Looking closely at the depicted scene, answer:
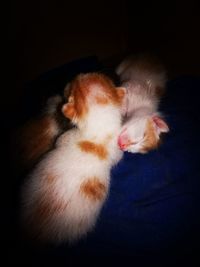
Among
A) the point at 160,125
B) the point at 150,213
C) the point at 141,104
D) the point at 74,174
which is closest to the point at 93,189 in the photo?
the point at 74,174

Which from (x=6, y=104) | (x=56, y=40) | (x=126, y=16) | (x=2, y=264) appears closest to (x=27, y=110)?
(x=6, y=104)

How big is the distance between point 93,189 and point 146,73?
1.07 metres

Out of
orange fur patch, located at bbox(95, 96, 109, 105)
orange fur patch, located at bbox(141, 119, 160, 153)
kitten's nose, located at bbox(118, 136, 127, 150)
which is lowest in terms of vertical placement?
orange fur patch, located at bbox(141, 119, 160, 153)

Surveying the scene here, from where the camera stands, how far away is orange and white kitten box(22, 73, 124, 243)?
4.04 feet

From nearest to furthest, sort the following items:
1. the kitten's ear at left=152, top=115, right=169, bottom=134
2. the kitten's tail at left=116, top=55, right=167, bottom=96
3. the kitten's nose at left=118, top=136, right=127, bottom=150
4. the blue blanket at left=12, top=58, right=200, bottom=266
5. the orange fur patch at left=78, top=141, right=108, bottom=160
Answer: the blue blanket at left=12, top=58, right=200, bottom=266
the orange fur patch at left=78, top=141, right=108, bottom=160
the kitten's nose at left=118, top=136, right=127, bottom=150
the kitten's ear at left=152, top=115, right=169, bottom=134
the kitten's tail at left=116, top=55, right=167, bottom=96

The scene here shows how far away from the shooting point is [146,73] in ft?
6.70

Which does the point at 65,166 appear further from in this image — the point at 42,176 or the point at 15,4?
the point at 15,4

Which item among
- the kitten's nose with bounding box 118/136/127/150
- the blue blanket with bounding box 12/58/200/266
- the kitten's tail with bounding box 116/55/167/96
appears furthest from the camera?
the kitten's tail with bounding box 116/55/167/96

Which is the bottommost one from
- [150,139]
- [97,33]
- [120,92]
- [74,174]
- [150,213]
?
[150,213]

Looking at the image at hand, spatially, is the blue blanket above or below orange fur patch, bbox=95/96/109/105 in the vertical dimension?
below

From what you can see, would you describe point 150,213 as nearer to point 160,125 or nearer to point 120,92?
point 160,125

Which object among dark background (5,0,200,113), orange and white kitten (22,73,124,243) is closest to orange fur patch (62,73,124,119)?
orange and white kitten (22,73,124,243)

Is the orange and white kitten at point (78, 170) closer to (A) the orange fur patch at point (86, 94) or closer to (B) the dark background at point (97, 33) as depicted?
(A) the orange fur patch at point (86, 94)

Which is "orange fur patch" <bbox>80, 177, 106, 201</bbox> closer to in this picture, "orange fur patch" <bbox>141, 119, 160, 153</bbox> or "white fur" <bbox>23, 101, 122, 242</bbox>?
"white fur" <bbox>23, 101, 122, 242</bbox>
